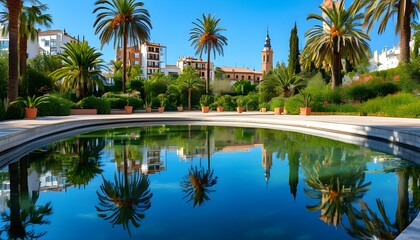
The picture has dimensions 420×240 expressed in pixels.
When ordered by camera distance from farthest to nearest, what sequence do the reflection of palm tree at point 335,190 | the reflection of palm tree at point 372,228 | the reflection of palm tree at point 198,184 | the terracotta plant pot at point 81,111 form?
the terracotta plant pot at point 81,111, the reflection of palm tree at point 198,184, the reflection of palm tree at point 335,190, the reflection of palm tree at point 372,228

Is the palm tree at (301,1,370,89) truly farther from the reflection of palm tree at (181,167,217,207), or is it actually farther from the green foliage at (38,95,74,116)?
the reflection of palm tree at (181,167,217,207)

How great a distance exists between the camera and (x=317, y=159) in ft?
26.1

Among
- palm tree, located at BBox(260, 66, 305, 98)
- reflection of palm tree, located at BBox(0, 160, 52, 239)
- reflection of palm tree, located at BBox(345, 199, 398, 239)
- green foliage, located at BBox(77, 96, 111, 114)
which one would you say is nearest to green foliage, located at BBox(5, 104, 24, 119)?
green foliage, located at BBox(77, 96, 111, 114)

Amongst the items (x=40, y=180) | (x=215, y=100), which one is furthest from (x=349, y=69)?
(x=40, y=180)

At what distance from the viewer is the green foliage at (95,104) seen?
2689cm

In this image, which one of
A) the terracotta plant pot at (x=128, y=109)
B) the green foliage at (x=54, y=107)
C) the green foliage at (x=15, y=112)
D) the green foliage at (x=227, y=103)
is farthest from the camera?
the green foliage at (x=227, y=103)

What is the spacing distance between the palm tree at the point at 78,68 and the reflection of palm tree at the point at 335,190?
24.4m

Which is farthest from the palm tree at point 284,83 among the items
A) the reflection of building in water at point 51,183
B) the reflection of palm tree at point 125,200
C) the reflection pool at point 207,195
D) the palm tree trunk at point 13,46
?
the reflection of building in water at point 51,183

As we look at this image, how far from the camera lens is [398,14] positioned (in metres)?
21.3

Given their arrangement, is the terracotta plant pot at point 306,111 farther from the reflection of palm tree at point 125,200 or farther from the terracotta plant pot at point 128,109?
the reflection of palm tree at point 125,200

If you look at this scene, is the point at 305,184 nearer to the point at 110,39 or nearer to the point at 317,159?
the point at 317,159

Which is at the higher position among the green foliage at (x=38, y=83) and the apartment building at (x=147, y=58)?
the apartment building at (x=147, y=58)

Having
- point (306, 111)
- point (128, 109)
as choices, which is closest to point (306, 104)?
point (306, 111)

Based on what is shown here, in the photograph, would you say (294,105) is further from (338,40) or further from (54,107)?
(54,107)
